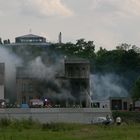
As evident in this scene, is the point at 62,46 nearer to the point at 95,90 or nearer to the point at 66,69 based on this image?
the point at 95,90

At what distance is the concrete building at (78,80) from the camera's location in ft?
369

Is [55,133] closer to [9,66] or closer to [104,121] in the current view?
[104,121]

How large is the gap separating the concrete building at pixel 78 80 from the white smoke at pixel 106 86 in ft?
41.8

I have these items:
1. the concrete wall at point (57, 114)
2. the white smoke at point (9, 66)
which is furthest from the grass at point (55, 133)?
the white smoke at point (9, 66)

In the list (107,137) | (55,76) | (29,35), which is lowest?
(107,137)

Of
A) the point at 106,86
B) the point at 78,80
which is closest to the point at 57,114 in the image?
the point at 78,80

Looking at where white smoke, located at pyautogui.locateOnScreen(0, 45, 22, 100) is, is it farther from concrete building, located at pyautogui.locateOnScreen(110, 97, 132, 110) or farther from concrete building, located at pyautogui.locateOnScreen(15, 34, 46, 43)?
concrete building, located at pyautogui.locateOnScreen(15, 34, 46, 43)

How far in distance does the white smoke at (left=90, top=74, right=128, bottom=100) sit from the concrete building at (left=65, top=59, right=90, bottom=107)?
12732 mm

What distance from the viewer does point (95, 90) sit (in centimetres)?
13000

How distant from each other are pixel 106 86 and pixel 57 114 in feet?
162

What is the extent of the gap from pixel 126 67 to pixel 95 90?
12893mm

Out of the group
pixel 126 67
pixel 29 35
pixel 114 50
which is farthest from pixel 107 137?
pixel 29 35

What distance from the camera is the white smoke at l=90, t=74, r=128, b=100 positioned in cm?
12925

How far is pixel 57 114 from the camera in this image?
8300 cm
